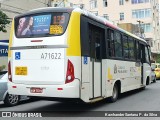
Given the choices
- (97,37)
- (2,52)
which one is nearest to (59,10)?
(97,37)

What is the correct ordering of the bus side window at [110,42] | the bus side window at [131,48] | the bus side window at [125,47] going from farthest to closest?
the bus side window at [131,48] → the bus side window at [125,47] → the bus side window at [110,42]

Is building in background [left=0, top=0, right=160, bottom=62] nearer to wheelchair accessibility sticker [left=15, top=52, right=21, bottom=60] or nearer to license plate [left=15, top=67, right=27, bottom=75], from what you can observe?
wheelchair accessibility sticker [left=15, top=52, right=21, bottom=60]

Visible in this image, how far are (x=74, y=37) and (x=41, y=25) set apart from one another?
1199 millimetres

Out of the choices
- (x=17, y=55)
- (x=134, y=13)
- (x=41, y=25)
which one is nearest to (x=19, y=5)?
(x=134, y=13)

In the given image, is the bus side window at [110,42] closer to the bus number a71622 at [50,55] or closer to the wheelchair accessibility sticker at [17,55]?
the bus number a71622 at [50,55]

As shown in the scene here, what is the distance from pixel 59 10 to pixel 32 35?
3.70ft

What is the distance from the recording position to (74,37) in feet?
32.1

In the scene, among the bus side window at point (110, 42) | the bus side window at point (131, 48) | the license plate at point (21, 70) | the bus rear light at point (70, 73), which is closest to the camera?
the bus rear light at point (70, 73)

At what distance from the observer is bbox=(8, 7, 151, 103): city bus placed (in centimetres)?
971

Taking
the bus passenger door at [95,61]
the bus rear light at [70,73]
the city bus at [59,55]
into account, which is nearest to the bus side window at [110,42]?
the city bus at [59,55]

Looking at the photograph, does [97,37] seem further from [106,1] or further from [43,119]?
[106,1]

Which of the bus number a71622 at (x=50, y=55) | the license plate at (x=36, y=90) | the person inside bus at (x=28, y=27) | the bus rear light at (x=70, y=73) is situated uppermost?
the person inside bus at (x=28, y=27)

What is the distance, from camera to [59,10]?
1021 centimetres

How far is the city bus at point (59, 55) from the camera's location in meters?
9.71
